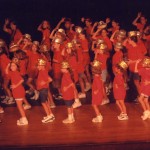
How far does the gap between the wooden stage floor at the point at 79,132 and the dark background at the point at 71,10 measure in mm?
A: 7176

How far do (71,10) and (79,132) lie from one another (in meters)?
8.93

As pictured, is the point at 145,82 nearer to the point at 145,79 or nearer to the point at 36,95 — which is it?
the point at 145,79

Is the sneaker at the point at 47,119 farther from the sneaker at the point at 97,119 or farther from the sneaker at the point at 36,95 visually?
the sneaker at the point at 36,95

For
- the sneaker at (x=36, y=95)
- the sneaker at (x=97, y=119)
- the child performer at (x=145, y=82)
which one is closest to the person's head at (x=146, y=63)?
the child performer at (x=145, y=82)

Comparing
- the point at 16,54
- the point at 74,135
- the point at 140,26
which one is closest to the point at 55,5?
the point at 140,26

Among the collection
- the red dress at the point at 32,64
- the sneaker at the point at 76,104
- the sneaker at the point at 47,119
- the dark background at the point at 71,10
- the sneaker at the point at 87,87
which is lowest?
the sneaker at the point at 47,119

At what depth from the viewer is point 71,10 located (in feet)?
59.6

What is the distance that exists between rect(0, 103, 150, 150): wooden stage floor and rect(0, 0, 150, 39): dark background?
23.5ft

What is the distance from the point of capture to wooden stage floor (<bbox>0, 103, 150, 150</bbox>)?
9.40 meters

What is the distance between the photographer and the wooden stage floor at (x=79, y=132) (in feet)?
30.8

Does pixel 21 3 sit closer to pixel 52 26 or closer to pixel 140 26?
pixel 52 26

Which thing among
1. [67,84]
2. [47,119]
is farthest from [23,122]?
[67,84]

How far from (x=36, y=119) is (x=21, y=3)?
26.4ft

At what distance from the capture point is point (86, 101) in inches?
486
